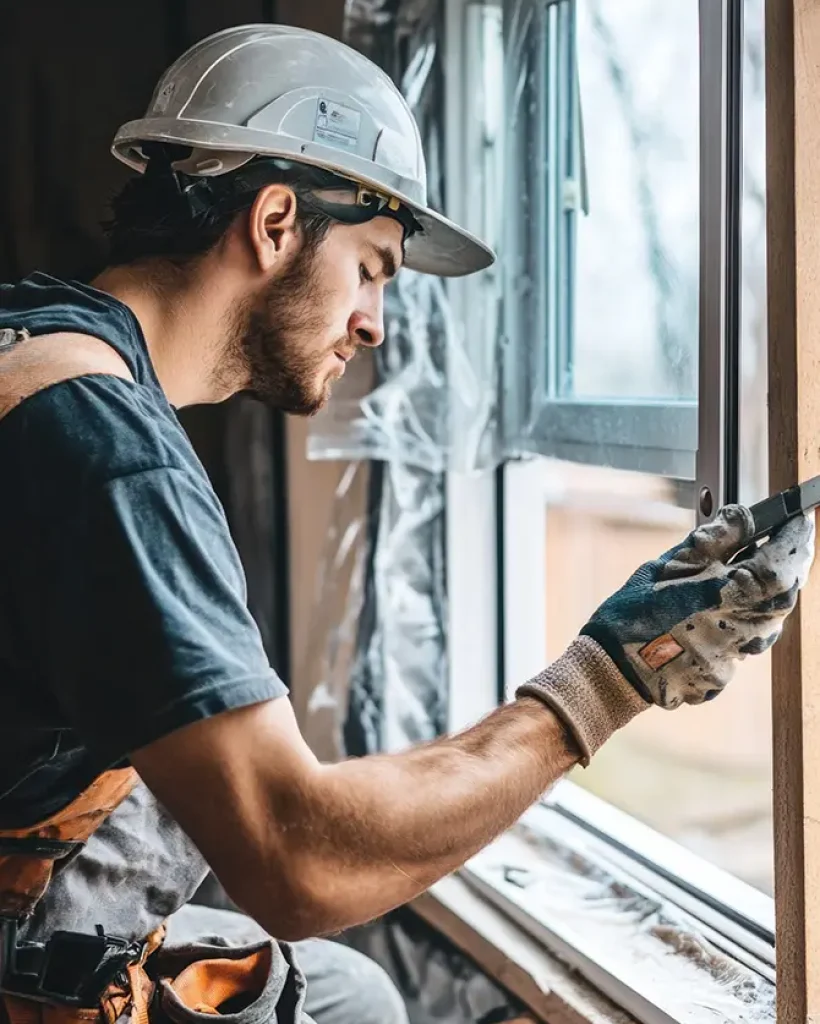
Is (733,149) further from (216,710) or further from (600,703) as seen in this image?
(216,710)

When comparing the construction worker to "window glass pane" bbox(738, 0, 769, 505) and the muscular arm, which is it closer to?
the muscular arm

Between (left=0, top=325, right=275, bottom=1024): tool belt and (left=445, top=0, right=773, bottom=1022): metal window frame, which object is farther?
(left=445, top=0, right=773, bottom=1022): metal window frame

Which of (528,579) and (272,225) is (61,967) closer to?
(272,225)

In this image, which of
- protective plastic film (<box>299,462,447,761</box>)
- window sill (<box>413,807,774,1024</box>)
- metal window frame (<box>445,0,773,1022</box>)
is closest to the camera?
window sill (<box>413,807,774,1024</box>)

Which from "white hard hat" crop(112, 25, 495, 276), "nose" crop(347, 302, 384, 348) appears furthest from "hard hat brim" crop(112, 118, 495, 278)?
"nose" crop(347, 302, 384, 348)

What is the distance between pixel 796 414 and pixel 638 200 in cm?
62

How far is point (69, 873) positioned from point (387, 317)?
3.33 feet

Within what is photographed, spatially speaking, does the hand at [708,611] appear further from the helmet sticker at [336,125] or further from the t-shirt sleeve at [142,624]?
the helmet sticker at [336,125]

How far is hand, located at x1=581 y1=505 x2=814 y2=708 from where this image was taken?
911 millimetres

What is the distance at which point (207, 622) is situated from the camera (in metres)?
0.79

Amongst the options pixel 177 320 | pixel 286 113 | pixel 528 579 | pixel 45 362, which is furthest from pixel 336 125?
pixel 528 579

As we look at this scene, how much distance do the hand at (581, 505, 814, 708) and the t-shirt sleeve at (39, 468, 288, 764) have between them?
1.06ft

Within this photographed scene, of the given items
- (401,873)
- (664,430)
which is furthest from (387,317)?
(401,873)

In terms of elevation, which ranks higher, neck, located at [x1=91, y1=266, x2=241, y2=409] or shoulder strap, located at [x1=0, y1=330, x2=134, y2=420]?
neck, located at [x1=91, y1=266, x2=241, y2=409]
